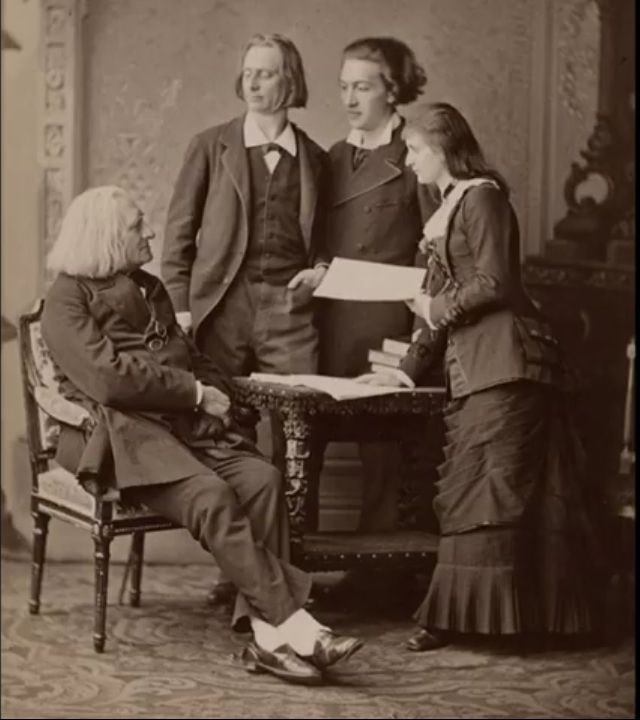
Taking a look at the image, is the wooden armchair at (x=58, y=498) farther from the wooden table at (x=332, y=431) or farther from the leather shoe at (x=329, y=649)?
the leather shoe at (x=329, y=649)

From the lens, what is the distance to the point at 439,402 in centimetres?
320

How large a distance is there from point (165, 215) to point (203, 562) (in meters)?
0.83

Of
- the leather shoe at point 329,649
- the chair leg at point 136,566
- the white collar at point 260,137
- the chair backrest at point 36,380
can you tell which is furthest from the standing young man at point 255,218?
the leather shoe at point 329,649

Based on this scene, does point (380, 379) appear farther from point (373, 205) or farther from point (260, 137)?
point (260, 137)

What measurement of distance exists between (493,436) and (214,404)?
668mm

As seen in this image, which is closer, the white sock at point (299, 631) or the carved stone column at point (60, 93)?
the carved stone column at point (60, 93)

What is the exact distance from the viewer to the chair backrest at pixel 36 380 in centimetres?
312

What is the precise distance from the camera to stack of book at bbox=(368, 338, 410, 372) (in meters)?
3.14

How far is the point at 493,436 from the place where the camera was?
3.18m

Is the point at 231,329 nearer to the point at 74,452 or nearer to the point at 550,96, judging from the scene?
the point at 74,452

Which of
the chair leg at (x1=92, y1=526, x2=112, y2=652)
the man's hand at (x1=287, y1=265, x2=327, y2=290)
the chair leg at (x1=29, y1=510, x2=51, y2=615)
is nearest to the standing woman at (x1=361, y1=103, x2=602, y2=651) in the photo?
the man's hand at (x1=287, y1=265, x2=327, y2=290)

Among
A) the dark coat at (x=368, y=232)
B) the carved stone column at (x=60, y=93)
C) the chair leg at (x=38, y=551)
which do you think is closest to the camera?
the carved stone column at (x=60, y=93)

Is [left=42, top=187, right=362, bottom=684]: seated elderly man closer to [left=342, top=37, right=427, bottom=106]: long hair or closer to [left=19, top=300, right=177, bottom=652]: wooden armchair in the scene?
[left=19, top=300, right=177, bottom=652]: wooden armchair

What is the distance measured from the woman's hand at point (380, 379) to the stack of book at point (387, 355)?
0.01 meters
